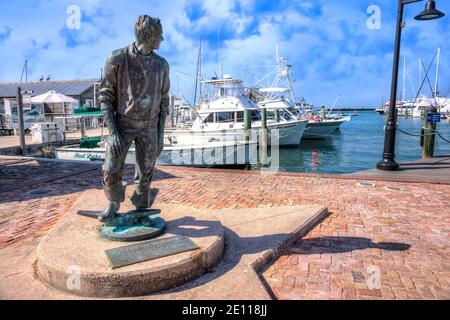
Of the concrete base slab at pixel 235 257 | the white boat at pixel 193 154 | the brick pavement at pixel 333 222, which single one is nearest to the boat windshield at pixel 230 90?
the white boat at pixel 193 154

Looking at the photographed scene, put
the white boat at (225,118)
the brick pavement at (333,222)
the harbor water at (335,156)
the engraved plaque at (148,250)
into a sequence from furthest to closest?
the white boat at (225,118) < the harbor water at (335,156) < the brick pavement at (333,222) < the engraved plaque at (148,250)

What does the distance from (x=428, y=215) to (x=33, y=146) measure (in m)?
16.3

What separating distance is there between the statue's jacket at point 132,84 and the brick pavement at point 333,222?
185 centimetres

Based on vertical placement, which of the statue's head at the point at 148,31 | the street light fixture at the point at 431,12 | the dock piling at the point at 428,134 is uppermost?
the street light fixture at the point at 431,12

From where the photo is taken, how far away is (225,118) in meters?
20.0

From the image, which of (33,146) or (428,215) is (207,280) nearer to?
A: (428,215)

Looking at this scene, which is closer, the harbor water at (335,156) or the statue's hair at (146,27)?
the statue's hair at (146,27)

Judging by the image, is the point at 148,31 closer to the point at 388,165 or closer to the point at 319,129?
the point at 388,165

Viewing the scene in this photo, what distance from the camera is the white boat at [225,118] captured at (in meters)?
18.3

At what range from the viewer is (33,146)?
631 inches

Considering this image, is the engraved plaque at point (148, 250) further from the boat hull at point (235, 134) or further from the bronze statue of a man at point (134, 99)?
the boat hull at point (235, 134)

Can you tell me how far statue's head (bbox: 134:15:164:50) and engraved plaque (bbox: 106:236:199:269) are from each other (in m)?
1.91

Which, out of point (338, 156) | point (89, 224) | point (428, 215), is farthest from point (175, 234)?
point (338, 156)

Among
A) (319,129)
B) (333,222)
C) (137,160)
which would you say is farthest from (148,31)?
(319,129)
